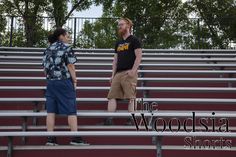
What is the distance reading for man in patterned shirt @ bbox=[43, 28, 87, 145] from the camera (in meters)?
4.68

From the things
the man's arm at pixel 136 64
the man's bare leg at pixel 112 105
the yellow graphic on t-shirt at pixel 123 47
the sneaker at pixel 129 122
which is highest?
the yellow graphic on t-shirt at pixel 123 47

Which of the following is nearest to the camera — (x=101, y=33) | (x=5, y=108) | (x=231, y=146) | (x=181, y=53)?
(x=231, y=146)

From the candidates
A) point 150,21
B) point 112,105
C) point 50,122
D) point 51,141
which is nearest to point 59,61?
point 50,122

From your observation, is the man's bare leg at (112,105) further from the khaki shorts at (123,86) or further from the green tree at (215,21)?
the green tree at (215,21)

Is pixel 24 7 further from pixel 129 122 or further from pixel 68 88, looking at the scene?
pixel 68 88

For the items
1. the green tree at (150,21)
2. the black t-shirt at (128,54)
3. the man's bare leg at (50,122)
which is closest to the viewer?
the man's bare leg at (50,122)

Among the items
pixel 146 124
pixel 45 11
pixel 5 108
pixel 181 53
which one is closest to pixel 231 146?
pixel 146 124

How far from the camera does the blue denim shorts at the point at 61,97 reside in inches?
184

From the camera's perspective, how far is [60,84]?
15.4ft

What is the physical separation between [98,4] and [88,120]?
12805mm

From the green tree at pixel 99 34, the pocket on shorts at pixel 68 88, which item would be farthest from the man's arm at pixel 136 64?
the green tree at pixel 99 34

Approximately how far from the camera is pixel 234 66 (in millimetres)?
8391

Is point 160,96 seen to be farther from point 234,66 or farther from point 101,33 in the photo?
point 101,33

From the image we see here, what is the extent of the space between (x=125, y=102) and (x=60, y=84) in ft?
5.65
